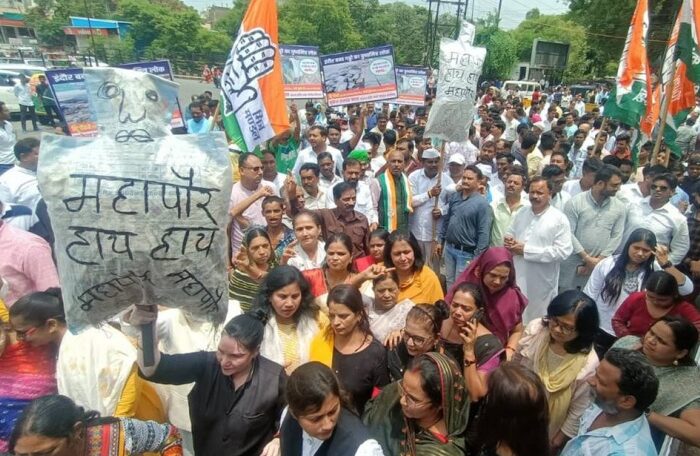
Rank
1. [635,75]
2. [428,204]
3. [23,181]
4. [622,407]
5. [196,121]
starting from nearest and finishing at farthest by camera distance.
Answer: [622,407] → [23,181] → [428,204] → [635,75] → [196,121]

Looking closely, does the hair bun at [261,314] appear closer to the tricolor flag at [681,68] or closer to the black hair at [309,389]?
the black hair at [309,389]

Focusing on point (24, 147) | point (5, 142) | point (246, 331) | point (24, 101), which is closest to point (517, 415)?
point (246, 331)

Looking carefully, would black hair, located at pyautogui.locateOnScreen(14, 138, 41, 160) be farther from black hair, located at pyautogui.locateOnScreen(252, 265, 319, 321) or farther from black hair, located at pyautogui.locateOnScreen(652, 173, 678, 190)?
black hair, located at pyautogui.locateOnScreen(652, 173, 678, 190)

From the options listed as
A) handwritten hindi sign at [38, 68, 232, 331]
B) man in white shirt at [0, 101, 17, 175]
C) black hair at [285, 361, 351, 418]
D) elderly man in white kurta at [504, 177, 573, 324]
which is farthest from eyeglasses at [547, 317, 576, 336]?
man in white shirt at [0, 101, 17, 175]

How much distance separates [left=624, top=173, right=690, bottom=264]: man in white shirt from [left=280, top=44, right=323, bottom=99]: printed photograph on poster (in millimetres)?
4630

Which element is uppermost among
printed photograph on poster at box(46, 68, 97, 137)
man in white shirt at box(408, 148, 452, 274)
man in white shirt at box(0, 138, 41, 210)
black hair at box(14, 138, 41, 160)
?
printed photograph on poster at box(46, 68, 97, 137)

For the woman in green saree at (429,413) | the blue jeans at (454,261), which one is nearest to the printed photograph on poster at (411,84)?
the blue jeans at (454,261)

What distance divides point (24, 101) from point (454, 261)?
15748 millimetres

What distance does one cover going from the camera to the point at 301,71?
739cm

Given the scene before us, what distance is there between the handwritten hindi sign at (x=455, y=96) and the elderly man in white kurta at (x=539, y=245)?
1.27 meters

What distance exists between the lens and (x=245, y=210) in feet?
14.7

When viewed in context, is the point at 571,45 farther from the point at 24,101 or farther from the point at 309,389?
the point at 309,389

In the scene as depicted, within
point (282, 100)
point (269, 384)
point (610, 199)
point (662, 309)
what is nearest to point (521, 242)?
point (610, 199)

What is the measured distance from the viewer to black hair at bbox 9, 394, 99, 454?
181cm
